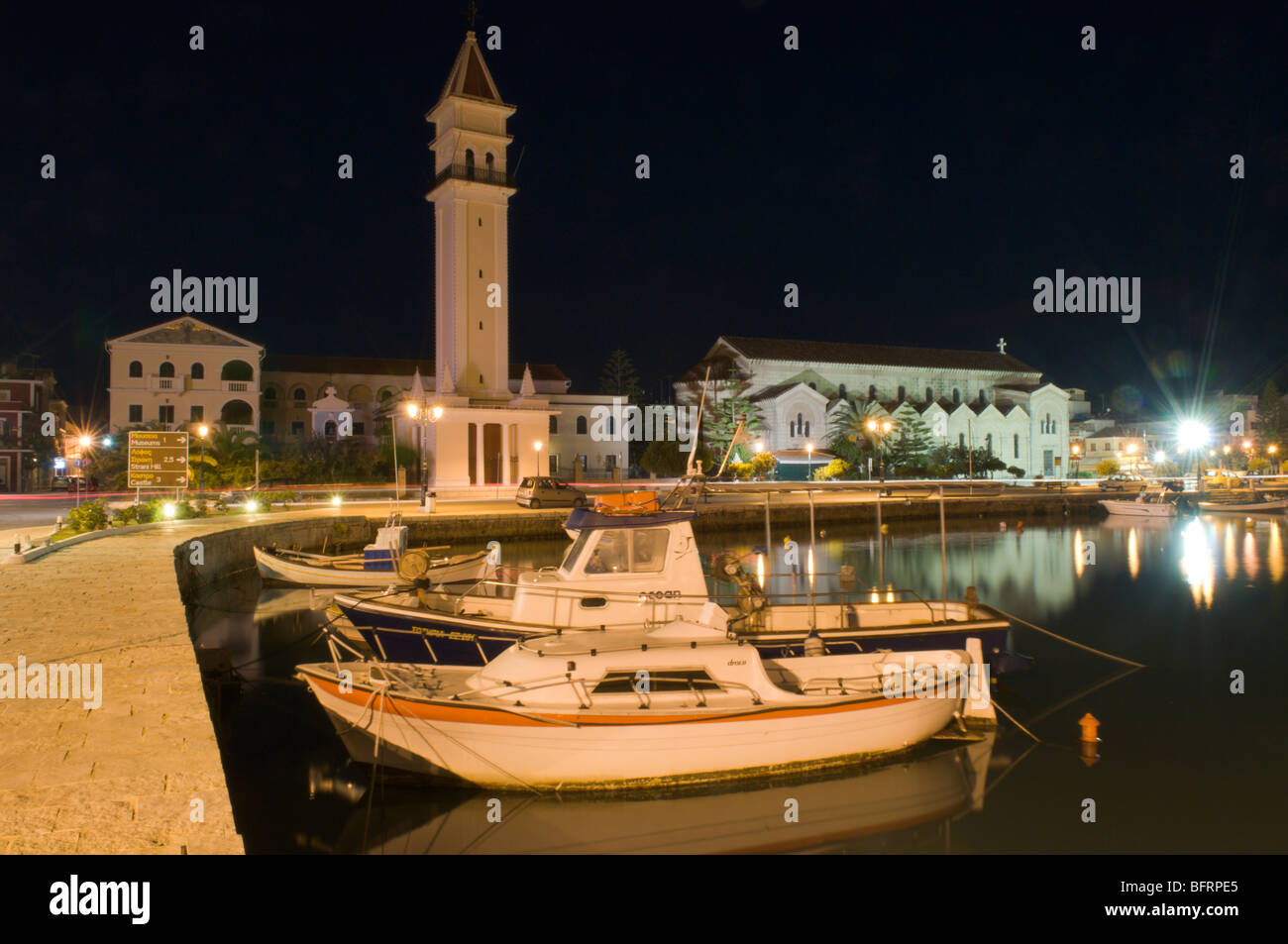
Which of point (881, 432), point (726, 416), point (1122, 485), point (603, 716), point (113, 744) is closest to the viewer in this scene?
point (113, 744)

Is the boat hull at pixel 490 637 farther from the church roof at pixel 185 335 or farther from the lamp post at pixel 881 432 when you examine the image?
the lamp post at pixel 881 432

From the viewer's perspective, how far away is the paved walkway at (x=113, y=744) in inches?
193

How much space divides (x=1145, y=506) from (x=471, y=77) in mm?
47433

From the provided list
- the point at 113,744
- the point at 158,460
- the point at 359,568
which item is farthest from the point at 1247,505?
the point at 113,744

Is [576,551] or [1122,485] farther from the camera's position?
[1122,485]

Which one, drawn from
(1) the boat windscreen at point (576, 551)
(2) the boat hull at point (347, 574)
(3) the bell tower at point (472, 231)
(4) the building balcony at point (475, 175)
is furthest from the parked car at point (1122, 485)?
(1) the boat windscreen at point (576, 551)

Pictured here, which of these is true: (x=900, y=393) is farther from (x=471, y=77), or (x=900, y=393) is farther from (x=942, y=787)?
(x=942, y=787)

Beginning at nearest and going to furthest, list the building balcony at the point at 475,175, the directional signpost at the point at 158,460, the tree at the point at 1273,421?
1. the directional signpost at the point at 158,460
2. the building balcony at the point at 475,175
3. the tree at the point at 1273,421

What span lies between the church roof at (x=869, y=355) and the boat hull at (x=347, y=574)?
47.8 m

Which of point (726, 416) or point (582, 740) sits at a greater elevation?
point (726, 416)

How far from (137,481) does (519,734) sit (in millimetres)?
21644

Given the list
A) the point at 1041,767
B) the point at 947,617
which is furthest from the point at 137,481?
the point at 1041,767

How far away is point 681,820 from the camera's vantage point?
909 centimetres
